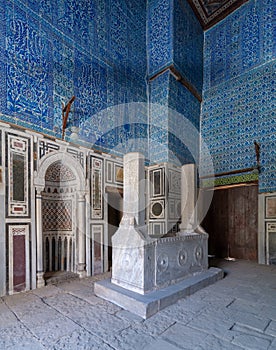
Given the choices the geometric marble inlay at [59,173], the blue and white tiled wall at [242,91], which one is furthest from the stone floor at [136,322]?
the blue and white tiled wall at [242,91]

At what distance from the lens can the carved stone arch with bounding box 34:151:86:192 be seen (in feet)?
15.2

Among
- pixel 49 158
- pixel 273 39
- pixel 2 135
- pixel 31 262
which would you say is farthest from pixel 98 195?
pixel 273 39

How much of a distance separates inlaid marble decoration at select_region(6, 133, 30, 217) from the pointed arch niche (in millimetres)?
719

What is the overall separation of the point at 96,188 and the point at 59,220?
1.18 m

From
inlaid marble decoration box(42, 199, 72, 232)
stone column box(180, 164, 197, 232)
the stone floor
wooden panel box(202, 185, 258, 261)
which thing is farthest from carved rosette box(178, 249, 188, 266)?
wooden panel box(202, 185, 258, 261)

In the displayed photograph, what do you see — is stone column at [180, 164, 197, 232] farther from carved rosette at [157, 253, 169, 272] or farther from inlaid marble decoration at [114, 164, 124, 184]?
inlaid marble decoration at [114, 164, 124, 184]

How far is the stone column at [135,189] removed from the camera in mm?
3887

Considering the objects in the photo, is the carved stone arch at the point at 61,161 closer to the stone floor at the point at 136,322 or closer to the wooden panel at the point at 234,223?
the stone floor at the point at 136,322

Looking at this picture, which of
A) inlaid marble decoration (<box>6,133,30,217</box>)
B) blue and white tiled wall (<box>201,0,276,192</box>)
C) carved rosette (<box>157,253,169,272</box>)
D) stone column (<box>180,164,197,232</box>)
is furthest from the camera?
blue and white tiled wall (<box>201,0,276,192</box>)

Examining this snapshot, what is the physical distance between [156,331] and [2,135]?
12.9 ft

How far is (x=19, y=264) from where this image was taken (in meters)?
4.22

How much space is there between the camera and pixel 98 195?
18.9 feet

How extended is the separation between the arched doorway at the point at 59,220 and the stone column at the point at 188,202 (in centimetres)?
254

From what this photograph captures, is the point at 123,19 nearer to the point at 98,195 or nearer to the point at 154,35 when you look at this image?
the point at 154,35
